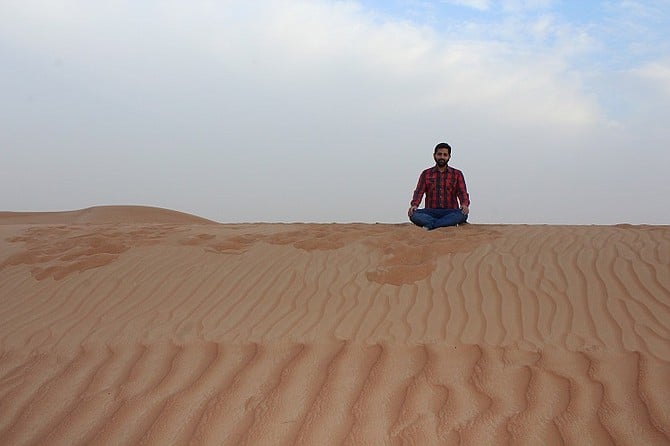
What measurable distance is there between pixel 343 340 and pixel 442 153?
4.26 meters

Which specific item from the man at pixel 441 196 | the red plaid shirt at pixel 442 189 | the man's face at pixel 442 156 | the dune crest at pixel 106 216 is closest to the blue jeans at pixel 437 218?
the man at pixel 441 196

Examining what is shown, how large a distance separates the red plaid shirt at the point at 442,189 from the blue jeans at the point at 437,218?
0.18 metres

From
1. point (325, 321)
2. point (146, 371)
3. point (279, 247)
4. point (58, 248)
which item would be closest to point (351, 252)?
point (279, 247)

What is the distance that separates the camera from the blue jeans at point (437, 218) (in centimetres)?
786

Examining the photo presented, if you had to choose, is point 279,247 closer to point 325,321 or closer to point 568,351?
point 325,321

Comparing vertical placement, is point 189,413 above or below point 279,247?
below

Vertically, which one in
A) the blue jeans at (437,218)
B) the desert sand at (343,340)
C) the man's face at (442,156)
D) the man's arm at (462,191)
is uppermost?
the man's face at (442,156)

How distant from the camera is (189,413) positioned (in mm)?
3543

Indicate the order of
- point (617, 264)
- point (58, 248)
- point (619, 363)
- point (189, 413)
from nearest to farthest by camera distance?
1. point (189, 413)
2. point (619, 363)
3. point (617, 264)
4. point (58, 248)

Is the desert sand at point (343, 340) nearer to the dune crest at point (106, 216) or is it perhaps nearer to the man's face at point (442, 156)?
the man's face at point (442, 156)

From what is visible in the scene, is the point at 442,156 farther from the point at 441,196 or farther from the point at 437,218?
the point at 437,218

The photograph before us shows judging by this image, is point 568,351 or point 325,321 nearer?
point 568,351

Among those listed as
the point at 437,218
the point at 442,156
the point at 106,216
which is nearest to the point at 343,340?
the point at 437,218

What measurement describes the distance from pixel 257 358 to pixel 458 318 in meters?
1.65
